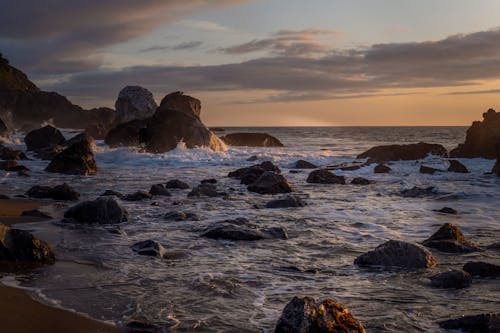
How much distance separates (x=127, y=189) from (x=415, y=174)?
607 inches

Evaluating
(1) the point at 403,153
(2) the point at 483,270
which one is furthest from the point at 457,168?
(2) the point at 483,270

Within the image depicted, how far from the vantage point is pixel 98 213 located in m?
11.7

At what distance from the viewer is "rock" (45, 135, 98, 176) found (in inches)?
966

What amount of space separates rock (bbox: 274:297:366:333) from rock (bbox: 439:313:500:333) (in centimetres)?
117

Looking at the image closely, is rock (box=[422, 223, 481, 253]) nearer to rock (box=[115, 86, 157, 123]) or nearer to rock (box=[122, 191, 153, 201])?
rock (box=[122, 191, 153, 201])

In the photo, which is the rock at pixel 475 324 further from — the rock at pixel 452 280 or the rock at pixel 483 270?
the rock at pixel 483 270

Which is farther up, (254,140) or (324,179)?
(254,140)

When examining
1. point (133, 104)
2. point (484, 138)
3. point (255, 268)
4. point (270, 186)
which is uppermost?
point (133, 104)

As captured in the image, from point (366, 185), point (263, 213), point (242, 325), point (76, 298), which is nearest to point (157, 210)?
point (263, 213)

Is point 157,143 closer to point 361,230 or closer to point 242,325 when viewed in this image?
point 361,230

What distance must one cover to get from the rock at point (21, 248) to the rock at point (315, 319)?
436 centimetres

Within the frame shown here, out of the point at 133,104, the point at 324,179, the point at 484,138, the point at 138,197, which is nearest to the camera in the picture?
the point at 138,197

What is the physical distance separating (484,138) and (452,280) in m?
31.4

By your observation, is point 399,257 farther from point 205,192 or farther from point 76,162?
point 76,162
